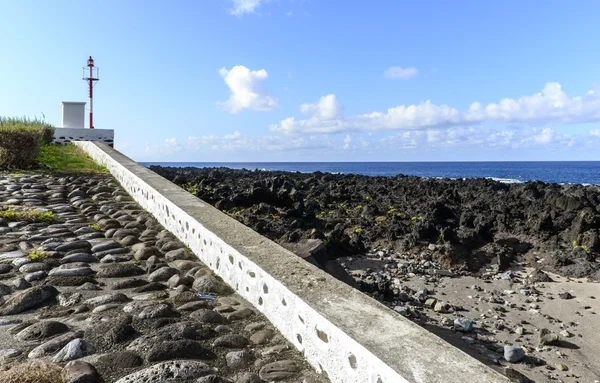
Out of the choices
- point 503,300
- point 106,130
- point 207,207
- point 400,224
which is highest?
point 106,130

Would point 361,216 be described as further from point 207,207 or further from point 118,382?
Result: point 118,382

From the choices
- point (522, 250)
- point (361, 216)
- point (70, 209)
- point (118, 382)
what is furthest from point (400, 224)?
point (118, 382)

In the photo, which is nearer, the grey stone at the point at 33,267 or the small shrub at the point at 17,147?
the grey stone at the point at 33,267

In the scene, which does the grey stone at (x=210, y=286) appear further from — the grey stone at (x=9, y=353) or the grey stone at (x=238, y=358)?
the grey stone at (x=9, y=353)

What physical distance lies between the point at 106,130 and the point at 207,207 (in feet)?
71.8

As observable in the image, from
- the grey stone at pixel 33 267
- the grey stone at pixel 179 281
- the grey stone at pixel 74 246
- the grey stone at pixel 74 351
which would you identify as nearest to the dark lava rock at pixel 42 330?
the grey stone at pixel 74 351

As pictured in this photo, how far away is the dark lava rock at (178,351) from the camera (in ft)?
8.25

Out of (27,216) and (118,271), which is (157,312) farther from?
(27,216)

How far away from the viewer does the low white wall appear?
2444cm

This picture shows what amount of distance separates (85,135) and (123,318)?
24.5 meters

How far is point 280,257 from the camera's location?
3408 millimetres

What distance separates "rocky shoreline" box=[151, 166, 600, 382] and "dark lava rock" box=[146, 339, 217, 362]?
293cm

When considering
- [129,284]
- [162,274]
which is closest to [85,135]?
[162,274]

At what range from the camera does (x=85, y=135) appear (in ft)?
81.0
